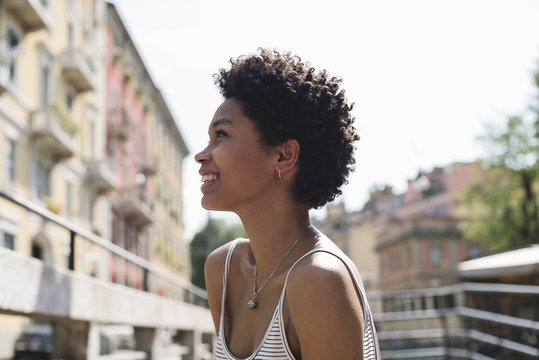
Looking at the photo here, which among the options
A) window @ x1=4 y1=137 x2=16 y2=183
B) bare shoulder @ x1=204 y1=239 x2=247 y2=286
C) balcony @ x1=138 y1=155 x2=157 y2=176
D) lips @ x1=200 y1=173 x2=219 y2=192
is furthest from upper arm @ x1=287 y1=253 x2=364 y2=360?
balcony @ x1=138 y1=155 x2=157 y2=176

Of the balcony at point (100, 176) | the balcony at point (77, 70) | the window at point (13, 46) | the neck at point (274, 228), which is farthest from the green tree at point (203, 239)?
the neck at point (274, 228)

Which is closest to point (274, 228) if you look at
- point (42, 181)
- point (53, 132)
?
point (53, 132)

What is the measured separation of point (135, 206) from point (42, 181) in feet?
35.3

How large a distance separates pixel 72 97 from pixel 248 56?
23.1 metres

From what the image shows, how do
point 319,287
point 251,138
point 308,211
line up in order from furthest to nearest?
point 308,211 → point 251,138 → point 319,287

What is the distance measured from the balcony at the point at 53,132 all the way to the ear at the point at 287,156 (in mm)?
18632

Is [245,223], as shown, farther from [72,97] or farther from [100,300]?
[72,97]

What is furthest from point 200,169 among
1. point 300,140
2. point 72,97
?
point 72,97

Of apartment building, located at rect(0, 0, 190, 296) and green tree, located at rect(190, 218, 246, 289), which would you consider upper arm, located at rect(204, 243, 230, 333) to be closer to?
apartment building, located at rect(0, 0, 190, 296)

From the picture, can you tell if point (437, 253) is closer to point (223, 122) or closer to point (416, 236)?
point (416, 236)

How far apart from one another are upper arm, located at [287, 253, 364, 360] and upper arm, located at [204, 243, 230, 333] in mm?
581

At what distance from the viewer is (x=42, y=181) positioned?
20.1m

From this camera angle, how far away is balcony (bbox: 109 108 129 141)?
28.8 meters

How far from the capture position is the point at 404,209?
71.5 meters
